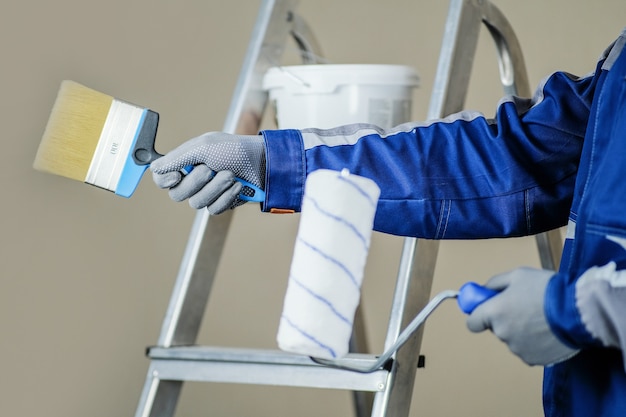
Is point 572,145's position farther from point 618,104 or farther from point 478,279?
point 478,279

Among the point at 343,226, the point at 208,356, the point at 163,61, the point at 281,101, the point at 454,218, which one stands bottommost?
the point at 208,356

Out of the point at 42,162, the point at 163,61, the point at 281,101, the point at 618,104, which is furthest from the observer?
the point at 163,61

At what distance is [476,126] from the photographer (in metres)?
1.11

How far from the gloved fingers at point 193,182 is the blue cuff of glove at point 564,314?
0.44m

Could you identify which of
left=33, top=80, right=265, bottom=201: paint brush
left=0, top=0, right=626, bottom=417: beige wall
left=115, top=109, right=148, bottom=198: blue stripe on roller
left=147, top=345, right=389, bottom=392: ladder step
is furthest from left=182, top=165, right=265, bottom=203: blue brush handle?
left=0, top=0, right=626, bottom=417: beige wall

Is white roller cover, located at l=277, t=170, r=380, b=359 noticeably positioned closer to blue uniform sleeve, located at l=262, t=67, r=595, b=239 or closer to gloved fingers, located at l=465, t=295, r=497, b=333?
gloved fingers, located at l=465, t=295, r=497, b=333

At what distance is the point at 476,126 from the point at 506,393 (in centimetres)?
163

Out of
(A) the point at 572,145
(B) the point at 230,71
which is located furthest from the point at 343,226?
(B) the point at 230,71

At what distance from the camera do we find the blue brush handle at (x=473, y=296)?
0.77 meters

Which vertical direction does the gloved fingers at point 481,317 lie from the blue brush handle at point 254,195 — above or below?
below

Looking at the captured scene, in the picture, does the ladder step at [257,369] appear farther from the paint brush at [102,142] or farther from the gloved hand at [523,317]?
the gloved hand at [523,317]

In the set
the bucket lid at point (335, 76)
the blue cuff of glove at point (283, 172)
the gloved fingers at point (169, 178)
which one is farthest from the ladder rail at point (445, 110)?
the gloved fingers at point (169, 178)

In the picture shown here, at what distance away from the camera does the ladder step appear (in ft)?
3.72

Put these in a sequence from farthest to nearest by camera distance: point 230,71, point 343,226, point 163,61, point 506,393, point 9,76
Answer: point 506,393 < point 230,71 < point 163,61 < point 9,76 < point 343,226
